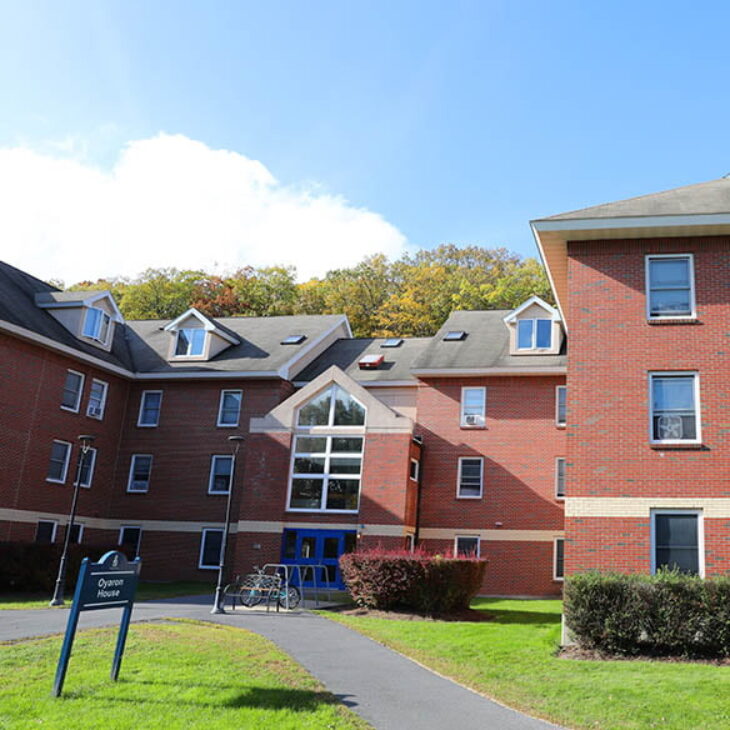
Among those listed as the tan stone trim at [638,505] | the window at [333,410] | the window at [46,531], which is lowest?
the window at [46,531]

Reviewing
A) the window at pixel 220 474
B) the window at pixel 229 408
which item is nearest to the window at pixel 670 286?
the window at pixel 229 408

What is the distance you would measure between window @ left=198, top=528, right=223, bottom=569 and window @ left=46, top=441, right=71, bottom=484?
233 inches

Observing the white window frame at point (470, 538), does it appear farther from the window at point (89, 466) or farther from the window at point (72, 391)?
the window at point (72, 391)

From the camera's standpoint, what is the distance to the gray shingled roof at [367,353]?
32062mm

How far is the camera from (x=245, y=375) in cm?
3173

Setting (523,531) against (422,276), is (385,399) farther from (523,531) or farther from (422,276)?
(422,276)

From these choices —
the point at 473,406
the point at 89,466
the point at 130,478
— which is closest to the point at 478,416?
the point at 473,406

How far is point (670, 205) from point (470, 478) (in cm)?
1405

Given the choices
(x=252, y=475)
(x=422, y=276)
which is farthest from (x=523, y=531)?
(x=422, y=276)

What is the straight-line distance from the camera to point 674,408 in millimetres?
16938

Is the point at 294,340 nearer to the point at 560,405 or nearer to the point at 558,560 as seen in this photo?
the point at 560,405

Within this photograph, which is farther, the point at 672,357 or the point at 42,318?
the point at 42,318

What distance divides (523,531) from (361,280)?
103 ft

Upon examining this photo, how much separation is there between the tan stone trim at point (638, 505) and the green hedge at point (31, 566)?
661 inches
